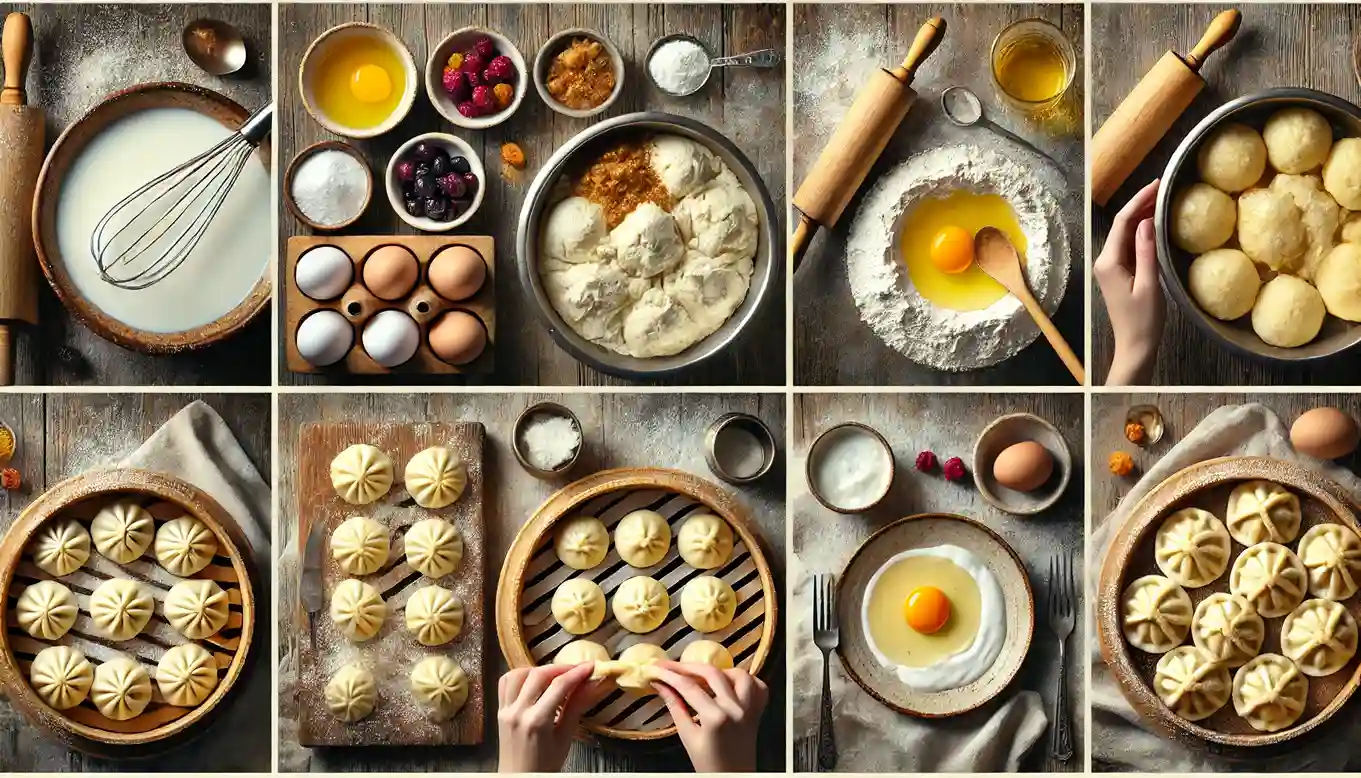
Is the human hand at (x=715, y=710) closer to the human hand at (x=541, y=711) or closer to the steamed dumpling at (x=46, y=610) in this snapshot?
the human hand at (x=541, y=711)

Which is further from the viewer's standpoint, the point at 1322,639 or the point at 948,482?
the point at 948,482

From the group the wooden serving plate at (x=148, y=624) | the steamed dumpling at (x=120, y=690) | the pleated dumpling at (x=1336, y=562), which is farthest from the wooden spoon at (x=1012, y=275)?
the steamed dumpling at (x=120, y=690)

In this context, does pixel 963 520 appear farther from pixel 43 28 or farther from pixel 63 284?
pixel 43 28

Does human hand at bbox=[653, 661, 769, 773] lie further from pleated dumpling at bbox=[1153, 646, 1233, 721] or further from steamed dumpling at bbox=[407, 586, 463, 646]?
pleated dumpling at bbox=[1153, 646, 1233, 721]

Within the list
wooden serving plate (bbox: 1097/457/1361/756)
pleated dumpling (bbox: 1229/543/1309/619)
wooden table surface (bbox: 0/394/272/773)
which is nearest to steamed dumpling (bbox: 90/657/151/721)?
wooden table surface (bbox: 0/394/272/773)

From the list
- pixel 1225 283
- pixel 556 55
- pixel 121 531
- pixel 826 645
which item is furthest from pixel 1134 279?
pixel 121 531

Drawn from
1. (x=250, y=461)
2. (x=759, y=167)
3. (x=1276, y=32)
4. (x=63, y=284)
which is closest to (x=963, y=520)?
(x=759, y=167)

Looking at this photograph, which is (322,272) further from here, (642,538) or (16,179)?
(642,538)
